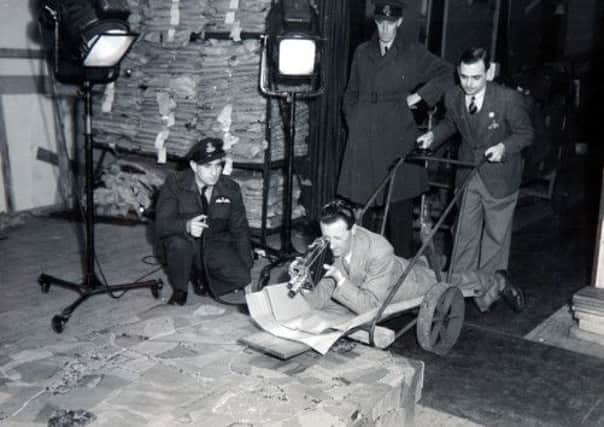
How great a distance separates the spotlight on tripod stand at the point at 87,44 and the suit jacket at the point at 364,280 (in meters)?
1.68

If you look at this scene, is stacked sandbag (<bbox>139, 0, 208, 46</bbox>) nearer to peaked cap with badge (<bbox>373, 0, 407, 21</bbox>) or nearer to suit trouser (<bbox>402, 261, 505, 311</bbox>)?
peaked cap with badge (<bbox>373, 0, 407, 21</bbox>)

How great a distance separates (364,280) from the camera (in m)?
4.65

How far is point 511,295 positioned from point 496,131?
4.22ft

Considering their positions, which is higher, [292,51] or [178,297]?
[292,51]

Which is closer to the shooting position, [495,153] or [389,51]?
[495,153]

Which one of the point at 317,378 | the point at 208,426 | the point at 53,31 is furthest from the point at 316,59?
the point at 208,426

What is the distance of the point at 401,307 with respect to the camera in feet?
15.2

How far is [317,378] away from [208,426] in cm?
76

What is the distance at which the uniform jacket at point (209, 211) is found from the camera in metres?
5.50

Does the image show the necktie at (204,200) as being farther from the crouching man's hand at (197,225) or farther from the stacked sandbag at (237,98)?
the stacked sandbag at (237,98)

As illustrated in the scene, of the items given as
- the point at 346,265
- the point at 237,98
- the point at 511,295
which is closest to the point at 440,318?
the point at 346,265

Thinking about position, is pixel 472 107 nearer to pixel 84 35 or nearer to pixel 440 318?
pixel 440 318

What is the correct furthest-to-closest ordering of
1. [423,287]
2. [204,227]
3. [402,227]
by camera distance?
1. [402,227]
2. [204,227]
3. [423,287]

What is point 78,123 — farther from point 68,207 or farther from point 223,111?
point 223,111
